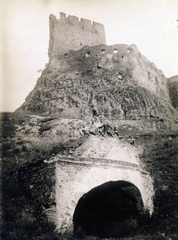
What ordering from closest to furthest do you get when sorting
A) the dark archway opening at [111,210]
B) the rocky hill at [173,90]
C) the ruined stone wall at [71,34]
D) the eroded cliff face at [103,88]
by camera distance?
the dark archway opening at [111,210], the eroded cliff face at [103,88], the rocky hill at [173,90], the ruined stone wall at [71,34]

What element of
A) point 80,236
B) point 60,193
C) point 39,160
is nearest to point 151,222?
point 80,236

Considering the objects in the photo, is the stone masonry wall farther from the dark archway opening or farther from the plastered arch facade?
the dark archway opening

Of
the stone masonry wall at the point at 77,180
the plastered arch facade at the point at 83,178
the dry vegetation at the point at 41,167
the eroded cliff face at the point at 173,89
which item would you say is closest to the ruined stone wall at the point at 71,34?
the eroded cliff face at the point at 173,89

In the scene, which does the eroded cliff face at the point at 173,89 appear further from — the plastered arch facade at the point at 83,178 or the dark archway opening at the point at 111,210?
the dark archway opening at the point at 111,210

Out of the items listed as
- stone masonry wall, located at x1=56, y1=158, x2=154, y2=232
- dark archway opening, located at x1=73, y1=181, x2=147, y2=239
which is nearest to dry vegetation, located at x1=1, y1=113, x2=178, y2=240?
stone masonry wall, located at x1=56, y1=158, x2=154, y2=232

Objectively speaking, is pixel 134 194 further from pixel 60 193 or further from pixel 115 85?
pixel 115 85

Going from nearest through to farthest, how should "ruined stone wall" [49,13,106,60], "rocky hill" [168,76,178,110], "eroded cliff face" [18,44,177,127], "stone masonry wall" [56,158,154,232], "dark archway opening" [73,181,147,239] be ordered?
"stone masonry wall" [56,158,154,232], "dark archway opening" [73,181,147,239], "eroded cliff face" [18,44,177,127], "rocky hill" [168,76,178,110], "ruined stone wall" [49,13,106,60]

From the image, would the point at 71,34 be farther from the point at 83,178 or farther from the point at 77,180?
the point at 77,180
